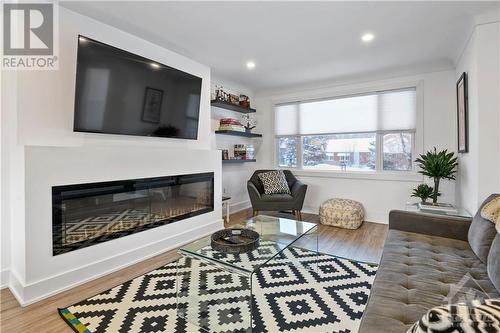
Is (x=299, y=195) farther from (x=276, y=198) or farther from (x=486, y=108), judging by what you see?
(x=486, y=108)

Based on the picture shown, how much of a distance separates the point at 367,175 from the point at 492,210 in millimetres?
2536

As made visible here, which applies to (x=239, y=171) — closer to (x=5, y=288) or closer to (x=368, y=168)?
(x=368, y=168)

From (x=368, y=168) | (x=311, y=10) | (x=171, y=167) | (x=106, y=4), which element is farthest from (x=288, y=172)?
(x=106, y=4)

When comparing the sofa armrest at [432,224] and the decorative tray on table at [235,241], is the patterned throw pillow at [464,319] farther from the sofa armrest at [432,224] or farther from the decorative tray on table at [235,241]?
the sofa armrest at [432,224]

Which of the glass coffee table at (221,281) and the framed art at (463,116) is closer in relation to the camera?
the glass coffee table at (221,281)

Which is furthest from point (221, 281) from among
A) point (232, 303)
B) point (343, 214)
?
point (343, 214)

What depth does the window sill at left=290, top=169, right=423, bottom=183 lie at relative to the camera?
391 centimetres

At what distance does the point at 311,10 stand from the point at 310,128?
263 centimetres

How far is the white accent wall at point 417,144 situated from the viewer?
3701 millimetres

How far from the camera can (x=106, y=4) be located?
2230mm

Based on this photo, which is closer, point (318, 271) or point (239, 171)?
point (318, 271)

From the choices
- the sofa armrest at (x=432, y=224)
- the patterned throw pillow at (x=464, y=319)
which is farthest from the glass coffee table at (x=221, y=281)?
the patterned throw pillow at (x=464, y=319)

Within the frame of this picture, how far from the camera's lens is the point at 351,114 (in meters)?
4.39

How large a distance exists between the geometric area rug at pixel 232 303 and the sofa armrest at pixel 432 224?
0.51 metres
